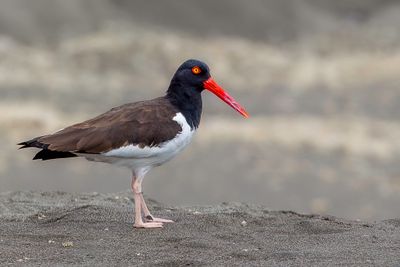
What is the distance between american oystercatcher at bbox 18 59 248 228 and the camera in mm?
7988

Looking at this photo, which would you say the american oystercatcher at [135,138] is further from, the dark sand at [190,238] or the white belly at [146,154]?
the dark sand at [190,238]

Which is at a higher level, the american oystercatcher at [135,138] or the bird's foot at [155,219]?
the american oystercatcher at [135,138]

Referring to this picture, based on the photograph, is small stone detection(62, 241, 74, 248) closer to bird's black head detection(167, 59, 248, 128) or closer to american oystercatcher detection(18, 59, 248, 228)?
american oystercatcher detection(18, 59, 248, 228)

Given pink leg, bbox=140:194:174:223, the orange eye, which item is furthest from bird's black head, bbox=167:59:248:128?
pink leg, bbox=140:194:174:223

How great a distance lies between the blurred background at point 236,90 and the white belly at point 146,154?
5.24 m

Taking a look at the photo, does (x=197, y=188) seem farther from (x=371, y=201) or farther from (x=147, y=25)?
(x=147, y=25)

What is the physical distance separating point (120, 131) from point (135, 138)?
14 cm

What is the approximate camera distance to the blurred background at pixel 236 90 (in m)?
14.6

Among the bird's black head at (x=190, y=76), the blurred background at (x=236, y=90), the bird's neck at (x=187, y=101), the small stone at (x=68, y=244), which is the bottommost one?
the small stone at (x=68, y=244)

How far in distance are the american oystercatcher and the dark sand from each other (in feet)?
1.19

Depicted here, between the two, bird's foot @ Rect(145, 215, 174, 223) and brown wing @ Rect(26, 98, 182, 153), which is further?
bird's foot @ Rect(145, 215, 174, 223)

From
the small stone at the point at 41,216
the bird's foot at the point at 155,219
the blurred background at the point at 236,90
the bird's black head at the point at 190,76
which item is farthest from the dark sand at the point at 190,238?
the blurred background at the point at 236,90

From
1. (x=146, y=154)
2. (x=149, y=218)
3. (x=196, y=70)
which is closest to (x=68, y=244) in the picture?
(x=146, y=154)

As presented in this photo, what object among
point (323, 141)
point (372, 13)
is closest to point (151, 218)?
point (323, 141)
